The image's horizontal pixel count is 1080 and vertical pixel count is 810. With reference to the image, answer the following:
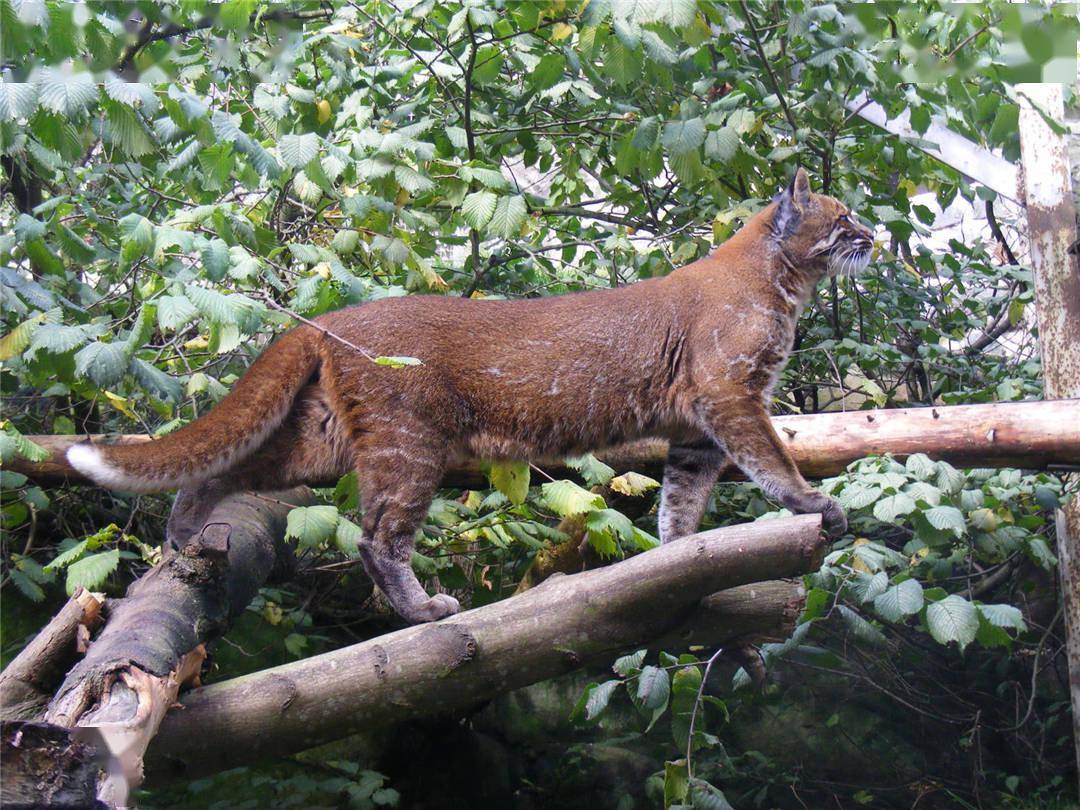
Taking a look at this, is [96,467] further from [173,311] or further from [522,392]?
[522,392]

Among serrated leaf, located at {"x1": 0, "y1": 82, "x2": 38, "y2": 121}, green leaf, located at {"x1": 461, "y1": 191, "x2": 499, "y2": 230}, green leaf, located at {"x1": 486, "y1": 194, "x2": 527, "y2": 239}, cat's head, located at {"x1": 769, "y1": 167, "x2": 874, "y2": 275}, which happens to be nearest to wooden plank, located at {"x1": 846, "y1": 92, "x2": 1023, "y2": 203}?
cat's head, located at {"x1": 769, "y1": 167, "x2": 874, "y2": 275}

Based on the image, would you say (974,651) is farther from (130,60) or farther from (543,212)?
(130,60)

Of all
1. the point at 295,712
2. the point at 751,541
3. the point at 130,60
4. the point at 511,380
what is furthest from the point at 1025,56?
the point at 130,60

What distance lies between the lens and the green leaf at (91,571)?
3.46m

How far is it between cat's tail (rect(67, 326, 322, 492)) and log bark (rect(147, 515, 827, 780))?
2.96 feet

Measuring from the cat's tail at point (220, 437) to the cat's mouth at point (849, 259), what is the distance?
95.7 inches

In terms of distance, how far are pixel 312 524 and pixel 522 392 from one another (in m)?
1.04

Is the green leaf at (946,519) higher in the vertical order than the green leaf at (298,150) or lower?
lower

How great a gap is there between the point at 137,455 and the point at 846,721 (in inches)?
179

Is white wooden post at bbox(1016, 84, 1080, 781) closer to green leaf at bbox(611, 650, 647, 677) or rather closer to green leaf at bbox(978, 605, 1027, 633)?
green leaf at bbox(978, 605, 1027, 633)

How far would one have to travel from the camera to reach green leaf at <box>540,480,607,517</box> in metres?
3.76

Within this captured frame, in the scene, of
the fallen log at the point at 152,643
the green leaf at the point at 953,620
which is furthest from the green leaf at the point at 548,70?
the green leaf at the point at 953,620

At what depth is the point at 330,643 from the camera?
226 inches

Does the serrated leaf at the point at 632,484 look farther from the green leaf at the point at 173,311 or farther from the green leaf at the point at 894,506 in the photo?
the green leaf at the point at 173,311
